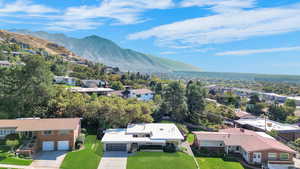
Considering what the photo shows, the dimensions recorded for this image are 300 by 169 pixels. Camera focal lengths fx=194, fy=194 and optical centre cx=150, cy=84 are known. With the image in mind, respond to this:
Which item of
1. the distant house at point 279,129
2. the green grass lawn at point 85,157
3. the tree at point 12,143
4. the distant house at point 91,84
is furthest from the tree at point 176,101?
the distant house at point 91,84

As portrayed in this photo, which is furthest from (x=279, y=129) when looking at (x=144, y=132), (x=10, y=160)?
(x=10, y=160)

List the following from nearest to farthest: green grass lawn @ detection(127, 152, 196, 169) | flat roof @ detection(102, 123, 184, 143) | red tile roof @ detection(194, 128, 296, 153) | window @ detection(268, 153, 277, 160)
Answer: green grass lawn @ detection(127, 152, 196, 169)
window @ detection(268, 153, 277, 160)
red tile roof @ detection(194, 128, 296, 153)
flat roof @ detection(102, 123, 184, 143)

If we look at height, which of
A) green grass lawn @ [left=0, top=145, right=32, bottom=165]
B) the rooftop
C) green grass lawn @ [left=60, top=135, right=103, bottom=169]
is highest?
the rooftop

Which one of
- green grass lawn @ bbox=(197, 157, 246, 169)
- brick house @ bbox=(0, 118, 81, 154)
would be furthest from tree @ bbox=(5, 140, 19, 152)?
green grass lawn @ bbox=(197, 157, 246, 169)

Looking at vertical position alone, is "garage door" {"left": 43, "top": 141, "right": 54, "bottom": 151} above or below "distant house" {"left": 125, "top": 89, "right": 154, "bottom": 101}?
below

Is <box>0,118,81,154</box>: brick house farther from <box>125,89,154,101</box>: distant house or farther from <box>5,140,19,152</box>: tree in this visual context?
<box>125,89,154,101</box>: distant house

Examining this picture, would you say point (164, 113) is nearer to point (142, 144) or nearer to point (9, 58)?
point (142, 144)

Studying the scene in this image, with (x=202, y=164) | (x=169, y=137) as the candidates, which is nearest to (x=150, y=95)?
(x=169, y=137)

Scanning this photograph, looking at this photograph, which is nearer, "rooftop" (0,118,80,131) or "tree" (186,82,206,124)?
"rooftop" (0,118,80,131)
